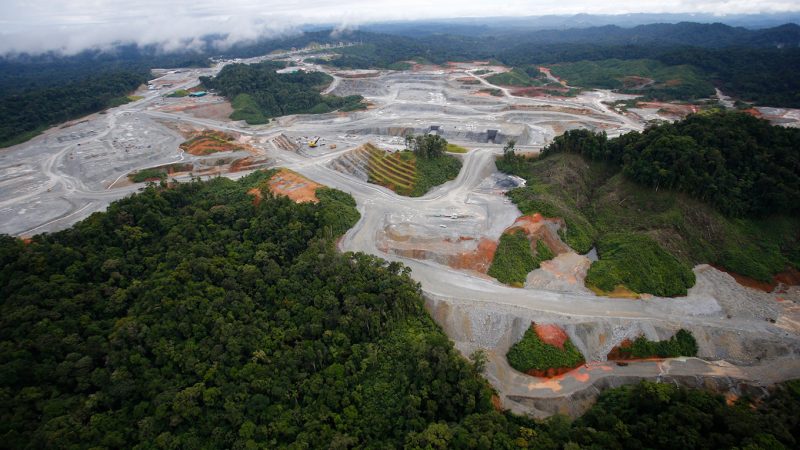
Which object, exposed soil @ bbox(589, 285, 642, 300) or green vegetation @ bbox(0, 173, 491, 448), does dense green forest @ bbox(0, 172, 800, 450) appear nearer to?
green vegetation @ bbox(0, 173, 491, 448)

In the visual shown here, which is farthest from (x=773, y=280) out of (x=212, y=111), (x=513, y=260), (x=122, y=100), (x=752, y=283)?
(x=122, y=100)

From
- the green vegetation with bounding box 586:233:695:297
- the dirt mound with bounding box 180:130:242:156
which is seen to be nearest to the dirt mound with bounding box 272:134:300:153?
the dirt mound with bounding box 180:130:242:156

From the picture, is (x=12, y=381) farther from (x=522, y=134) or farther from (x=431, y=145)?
(x=522, y=134)

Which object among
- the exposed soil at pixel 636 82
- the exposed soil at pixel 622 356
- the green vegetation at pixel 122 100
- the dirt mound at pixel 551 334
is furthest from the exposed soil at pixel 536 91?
the green vegetation at pixel 122 100

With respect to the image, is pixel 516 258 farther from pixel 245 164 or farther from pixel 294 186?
pixel 245 164

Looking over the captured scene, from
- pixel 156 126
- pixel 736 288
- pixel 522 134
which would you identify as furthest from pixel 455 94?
pixel 736 288

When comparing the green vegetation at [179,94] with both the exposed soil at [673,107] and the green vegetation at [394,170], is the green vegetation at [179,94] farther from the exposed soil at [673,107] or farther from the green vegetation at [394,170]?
the exposed soil at [673,107]
